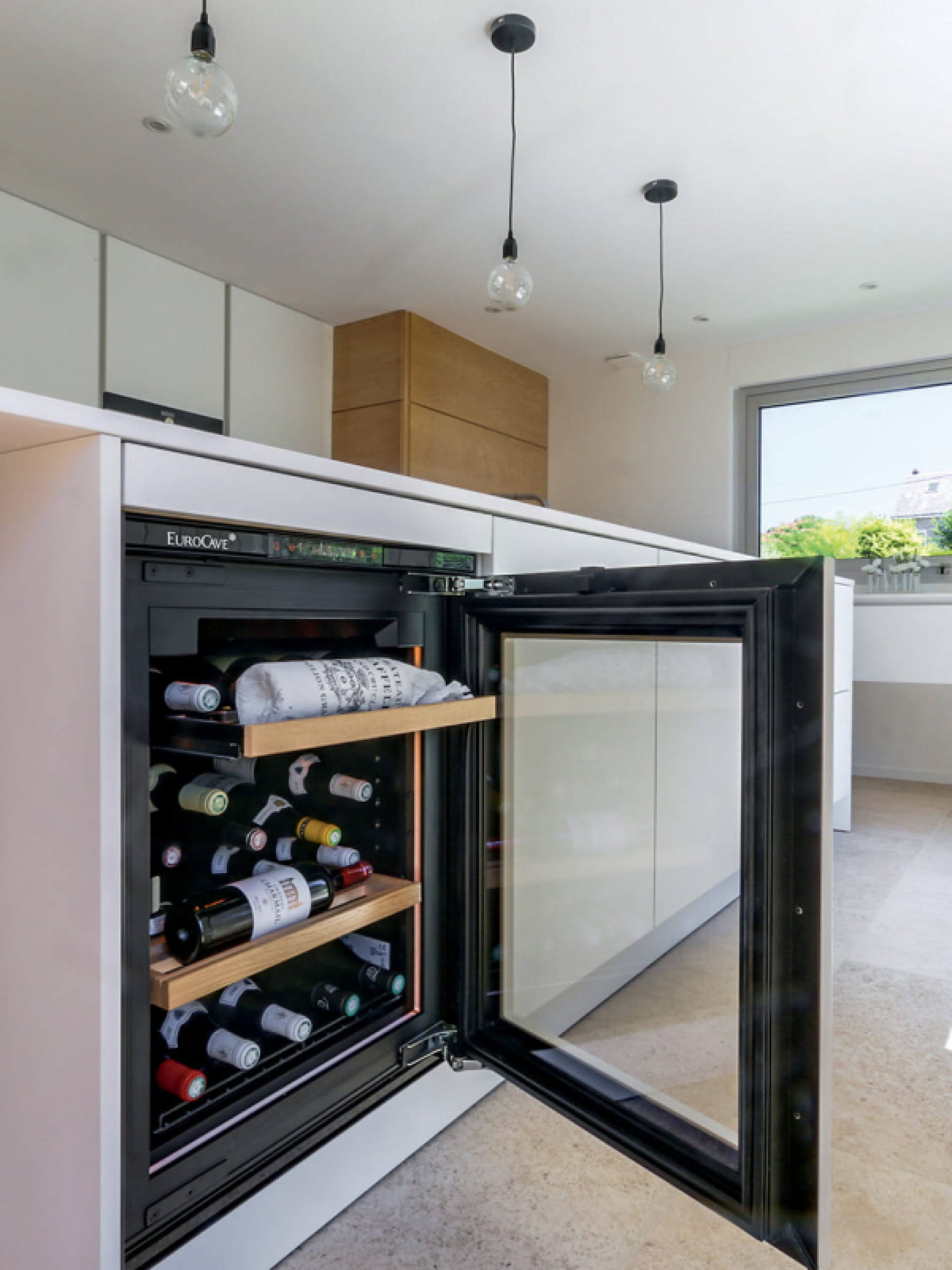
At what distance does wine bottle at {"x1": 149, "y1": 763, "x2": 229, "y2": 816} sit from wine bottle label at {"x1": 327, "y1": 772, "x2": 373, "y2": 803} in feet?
0.61

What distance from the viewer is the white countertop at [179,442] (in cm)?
73

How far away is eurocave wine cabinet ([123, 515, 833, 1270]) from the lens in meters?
0.81

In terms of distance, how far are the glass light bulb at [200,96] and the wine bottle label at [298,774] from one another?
3.50 feet

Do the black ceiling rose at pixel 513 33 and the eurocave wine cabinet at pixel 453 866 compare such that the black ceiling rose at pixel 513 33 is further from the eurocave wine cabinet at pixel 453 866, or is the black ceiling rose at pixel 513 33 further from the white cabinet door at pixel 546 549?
the eurocave wine cabinet at pixel 453 866

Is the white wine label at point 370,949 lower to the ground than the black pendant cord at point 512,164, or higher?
lower

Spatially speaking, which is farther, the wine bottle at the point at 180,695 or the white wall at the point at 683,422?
the white wall at the point at 683,422

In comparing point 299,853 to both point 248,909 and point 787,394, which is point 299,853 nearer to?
point 248,909

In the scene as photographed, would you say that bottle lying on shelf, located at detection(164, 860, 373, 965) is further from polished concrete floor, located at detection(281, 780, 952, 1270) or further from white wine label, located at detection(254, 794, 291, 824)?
polished concrete floor, located at detection(281, 780, 952, 1270)

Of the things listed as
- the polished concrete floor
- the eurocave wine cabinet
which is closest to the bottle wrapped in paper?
the eurocave wine cabinet

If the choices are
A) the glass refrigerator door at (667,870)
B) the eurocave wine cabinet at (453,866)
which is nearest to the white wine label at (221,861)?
the eurocave wine cabinet at (453,866)

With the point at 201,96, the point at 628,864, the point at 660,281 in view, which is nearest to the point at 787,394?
the point at 660,281

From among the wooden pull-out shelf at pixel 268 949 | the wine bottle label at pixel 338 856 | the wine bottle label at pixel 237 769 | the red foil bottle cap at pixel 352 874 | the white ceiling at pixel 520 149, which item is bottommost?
the wooden pull-out shelf at pixel 268 949

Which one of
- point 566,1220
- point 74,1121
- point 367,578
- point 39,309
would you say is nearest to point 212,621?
point 367,578

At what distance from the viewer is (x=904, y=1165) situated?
1.24m
